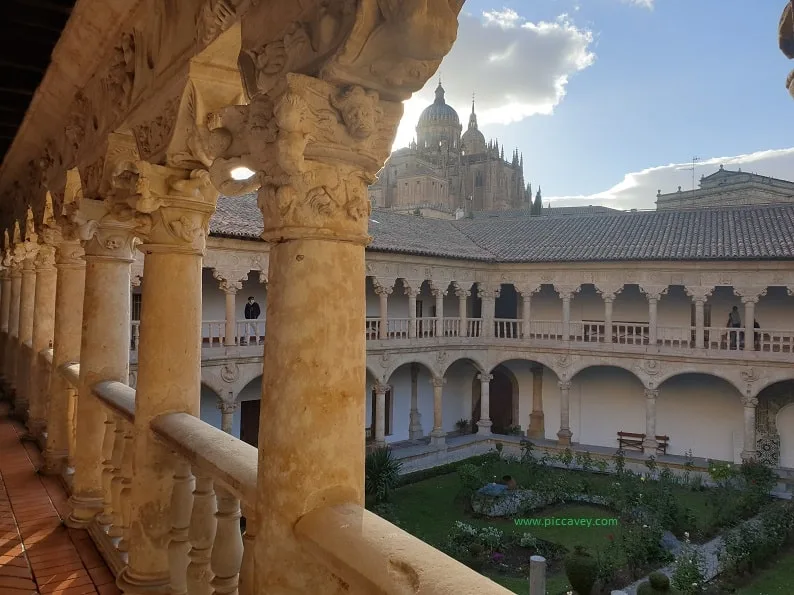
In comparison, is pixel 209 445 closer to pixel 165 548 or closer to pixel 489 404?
pixel 165 548

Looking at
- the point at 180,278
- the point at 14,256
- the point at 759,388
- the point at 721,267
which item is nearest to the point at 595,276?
the point at 721,267

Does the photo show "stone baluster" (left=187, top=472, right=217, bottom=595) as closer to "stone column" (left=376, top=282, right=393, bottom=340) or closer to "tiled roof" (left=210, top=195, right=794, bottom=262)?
"tiled roof" (left=210, top=195, right=794, bottom=262)

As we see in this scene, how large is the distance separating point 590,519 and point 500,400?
11.3 m

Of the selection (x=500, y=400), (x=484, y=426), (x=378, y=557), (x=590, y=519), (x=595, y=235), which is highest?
(x=595, y=235)

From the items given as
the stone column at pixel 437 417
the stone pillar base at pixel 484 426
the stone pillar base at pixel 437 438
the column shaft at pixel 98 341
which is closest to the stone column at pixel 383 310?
the stone column at pixel 437 417

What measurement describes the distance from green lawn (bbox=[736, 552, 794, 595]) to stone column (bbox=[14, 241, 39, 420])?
12.2 meters

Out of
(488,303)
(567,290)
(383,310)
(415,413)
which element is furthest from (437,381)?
(567,290)

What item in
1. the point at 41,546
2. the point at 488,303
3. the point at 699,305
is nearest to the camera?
the point at 41,546

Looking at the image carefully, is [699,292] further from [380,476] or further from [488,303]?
[380,476]

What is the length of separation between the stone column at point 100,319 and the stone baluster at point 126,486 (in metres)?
0.89

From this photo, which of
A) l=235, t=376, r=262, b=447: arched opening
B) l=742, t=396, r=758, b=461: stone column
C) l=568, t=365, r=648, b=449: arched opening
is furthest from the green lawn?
l=235, t=376, r=262, b=447: arched opening

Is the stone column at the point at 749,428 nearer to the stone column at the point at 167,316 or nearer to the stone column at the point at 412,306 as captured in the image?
the stone column at the point at 412,306

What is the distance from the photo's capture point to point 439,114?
64938 mm

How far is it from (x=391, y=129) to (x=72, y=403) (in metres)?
4.63
